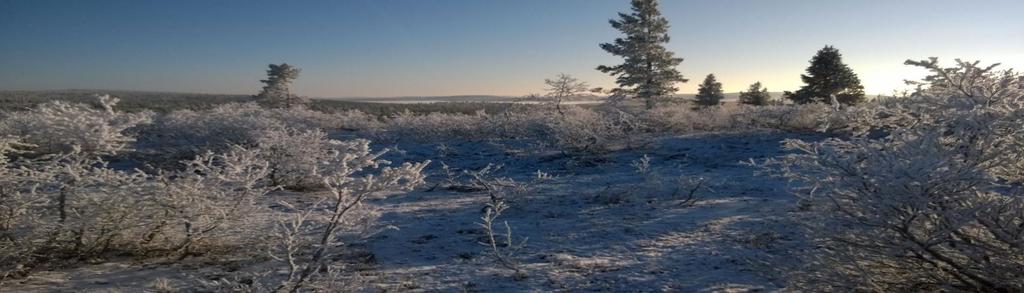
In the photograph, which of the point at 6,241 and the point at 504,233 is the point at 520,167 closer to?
the point at 504,233

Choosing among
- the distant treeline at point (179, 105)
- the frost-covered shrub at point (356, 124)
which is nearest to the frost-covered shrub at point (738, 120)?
the distant treeline at point (179, 105)

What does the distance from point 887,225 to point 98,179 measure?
16.5 feet

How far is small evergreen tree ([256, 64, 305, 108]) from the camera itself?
102 feet

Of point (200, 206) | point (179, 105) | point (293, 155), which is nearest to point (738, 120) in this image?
point (293, 155)

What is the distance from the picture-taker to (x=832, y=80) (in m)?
25.7

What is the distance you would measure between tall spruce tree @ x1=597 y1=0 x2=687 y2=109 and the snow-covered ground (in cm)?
1341

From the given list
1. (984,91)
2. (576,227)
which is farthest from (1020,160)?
(576,227)

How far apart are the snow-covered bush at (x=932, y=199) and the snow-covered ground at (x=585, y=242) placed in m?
0.59

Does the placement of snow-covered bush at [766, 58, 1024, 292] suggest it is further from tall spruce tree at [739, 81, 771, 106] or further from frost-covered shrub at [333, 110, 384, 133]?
tall spruce tree at [739, 81, 771, 106]

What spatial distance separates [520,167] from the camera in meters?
10.5

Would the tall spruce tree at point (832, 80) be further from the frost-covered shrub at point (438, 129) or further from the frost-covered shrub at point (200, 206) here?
the frost-covered shrub at point (200, 206)

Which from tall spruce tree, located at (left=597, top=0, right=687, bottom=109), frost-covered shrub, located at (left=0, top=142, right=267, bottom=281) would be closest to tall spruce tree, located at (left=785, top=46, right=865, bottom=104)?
tall spruce tree, located at (left=597, top=0, right=687, bottom=109)

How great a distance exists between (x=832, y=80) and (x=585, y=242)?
25.0 meters

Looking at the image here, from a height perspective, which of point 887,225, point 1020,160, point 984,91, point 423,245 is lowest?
point 423,245
